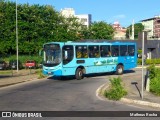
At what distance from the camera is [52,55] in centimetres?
2742

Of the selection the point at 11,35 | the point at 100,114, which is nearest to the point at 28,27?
the point at 11,35

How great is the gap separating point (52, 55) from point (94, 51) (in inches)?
165

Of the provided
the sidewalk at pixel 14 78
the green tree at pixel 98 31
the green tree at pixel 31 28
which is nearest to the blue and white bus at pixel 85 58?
the sidewalk at pixel 14 78

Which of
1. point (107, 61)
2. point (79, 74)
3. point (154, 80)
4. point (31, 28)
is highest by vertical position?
point (31, 28)

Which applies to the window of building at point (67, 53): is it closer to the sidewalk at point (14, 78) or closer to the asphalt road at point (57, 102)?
the sidewalk at point (14, 78)

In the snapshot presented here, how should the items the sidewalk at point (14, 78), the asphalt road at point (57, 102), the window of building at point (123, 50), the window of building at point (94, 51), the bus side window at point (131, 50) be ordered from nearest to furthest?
1. the asphalt road at point (57, 102)
2. the sidewalk at point (14, 78)
3. the window of building at point (94, 51)
4. the window of building at point (123, 50)
5. the bus side window at point (131, 50)

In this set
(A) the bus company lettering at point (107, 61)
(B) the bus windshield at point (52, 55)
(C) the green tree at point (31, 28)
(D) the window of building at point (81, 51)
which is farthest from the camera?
(C) the green tree at point (31, 28)

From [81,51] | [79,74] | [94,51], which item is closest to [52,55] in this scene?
[81,51]

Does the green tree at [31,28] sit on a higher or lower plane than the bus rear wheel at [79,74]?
higher

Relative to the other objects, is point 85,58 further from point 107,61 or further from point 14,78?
point 14,78

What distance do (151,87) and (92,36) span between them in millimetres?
63503

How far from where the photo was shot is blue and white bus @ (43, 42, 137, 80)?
27109 millimetres

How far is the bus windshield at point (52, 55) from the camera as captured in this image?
2706 cm

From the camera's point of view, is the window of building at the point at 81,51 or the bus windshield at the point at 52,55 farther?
the window of building at the point at 81,51
